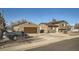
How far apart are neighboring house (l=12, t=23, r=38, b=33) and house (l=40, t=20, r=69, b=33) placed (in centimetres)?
9

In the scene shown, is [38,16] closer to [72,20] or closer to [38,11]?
[38,11]

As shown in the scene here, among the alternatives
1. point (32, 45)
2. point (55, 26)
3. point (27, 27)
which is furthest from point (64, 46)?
point (27, 27)

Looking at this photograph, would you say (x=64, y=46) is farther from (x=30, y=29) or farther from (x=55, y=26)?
(x=30, y=29)

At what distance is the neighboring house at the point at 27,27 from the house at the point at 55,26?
0.29ft

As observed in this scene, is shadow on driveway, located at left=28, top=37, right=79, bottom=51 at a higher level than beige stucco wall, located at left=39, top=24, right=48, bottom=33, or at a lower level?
lower

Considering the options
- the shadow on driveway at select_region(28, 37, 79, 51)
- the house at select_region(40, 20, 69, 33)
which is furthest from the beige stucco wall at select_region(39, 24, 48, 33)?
the shadow on driveway at select_region(28, 37, 79, 51)

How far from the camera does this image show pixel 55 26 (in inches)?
123

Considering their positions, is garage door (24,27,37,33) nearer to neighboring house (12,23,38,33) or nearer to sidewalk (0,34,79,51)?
neighboring house (12,23,38,33)

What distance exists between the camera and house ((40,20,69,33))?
10.1 feet
